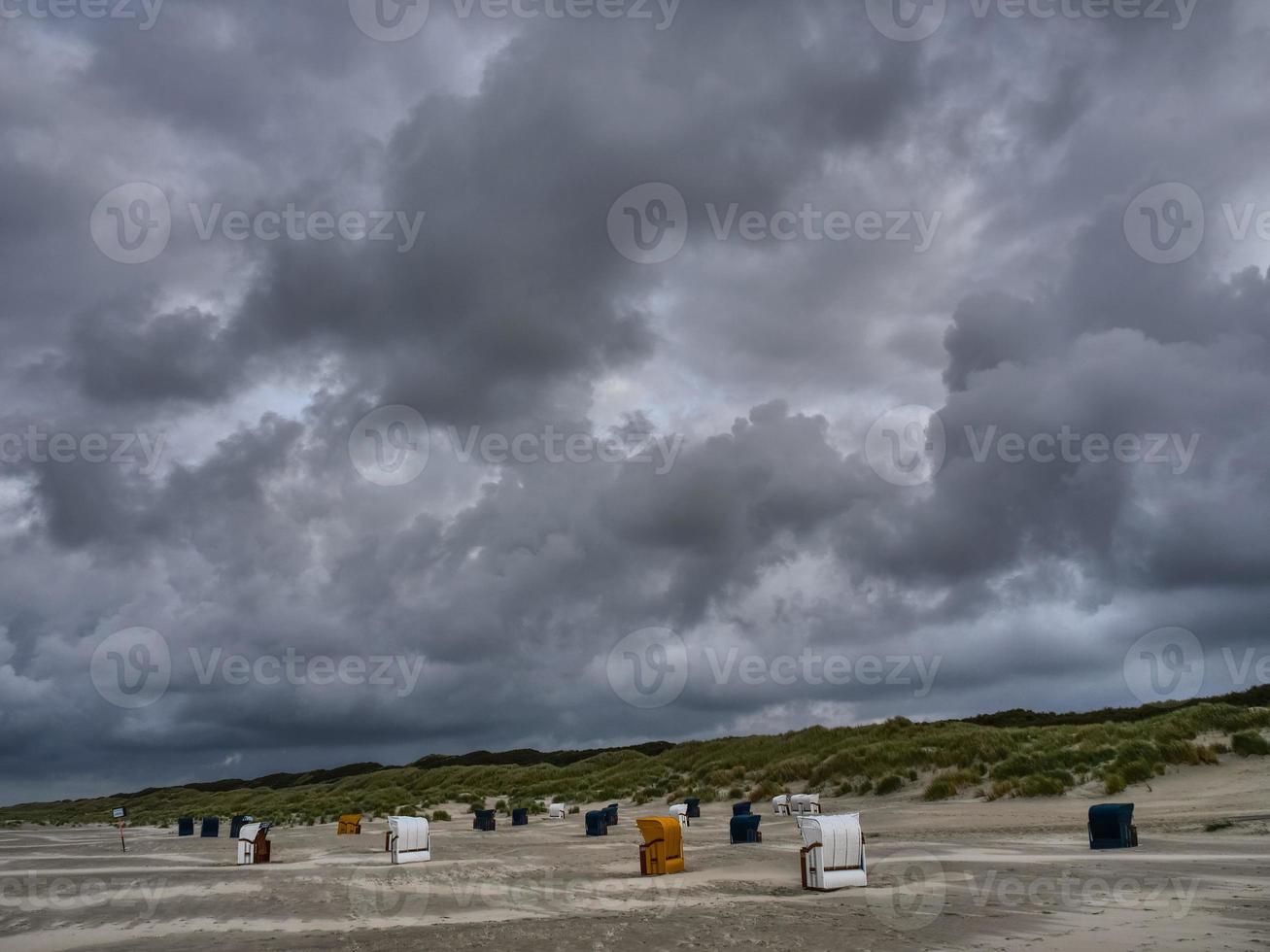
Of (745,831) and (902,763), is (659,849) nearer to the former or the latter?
(745,831)

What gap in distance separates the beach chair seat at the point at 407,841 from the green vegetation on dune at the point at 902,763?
69.2ft

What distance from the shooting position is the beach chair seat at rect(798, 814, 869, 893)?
16734mm

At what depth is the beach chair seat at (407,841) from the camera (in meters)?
25.8

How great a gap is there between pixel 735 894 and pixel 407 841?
12803 mm

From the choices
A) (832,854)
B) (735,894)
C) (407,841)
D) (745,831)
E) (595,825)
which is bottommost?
(595,825)

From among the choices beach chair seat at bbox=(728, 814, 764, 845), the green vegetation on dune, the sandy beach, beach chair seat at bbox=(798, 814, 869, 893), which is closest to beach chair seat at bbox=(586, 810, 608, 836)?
the sandy beach

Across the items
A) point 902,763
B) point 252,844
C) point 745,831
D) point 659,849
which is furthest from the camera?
point 902,763

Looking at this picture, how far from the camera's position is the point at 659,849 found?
2030 centimetres

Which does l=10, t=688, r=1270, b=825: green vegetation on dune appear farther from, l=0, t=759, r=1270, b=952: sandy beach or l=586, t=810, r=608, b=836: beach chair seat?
l=586, t=810, r=608, b=836: beach chair seat

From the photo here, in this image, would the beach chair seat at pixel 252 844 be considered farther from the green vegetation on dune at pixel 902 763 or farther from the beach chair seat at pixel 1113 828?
the green vegetation on dune at pixel 902 763

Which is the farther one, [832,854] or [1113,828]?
[1113,828]

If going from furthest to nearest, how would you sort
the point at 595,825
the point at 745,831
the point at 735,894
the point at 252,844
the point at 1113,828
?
1. the point at 595,825
2. the point at 252,844
3. the point at 745,831
4. the point at 1113,828
5. the point at 735,894

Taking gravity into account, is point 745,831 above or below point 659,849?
below

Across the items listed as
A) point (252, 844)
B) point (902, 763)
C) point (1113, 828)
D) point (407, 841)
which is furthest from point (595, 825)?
point (1113, 828)
